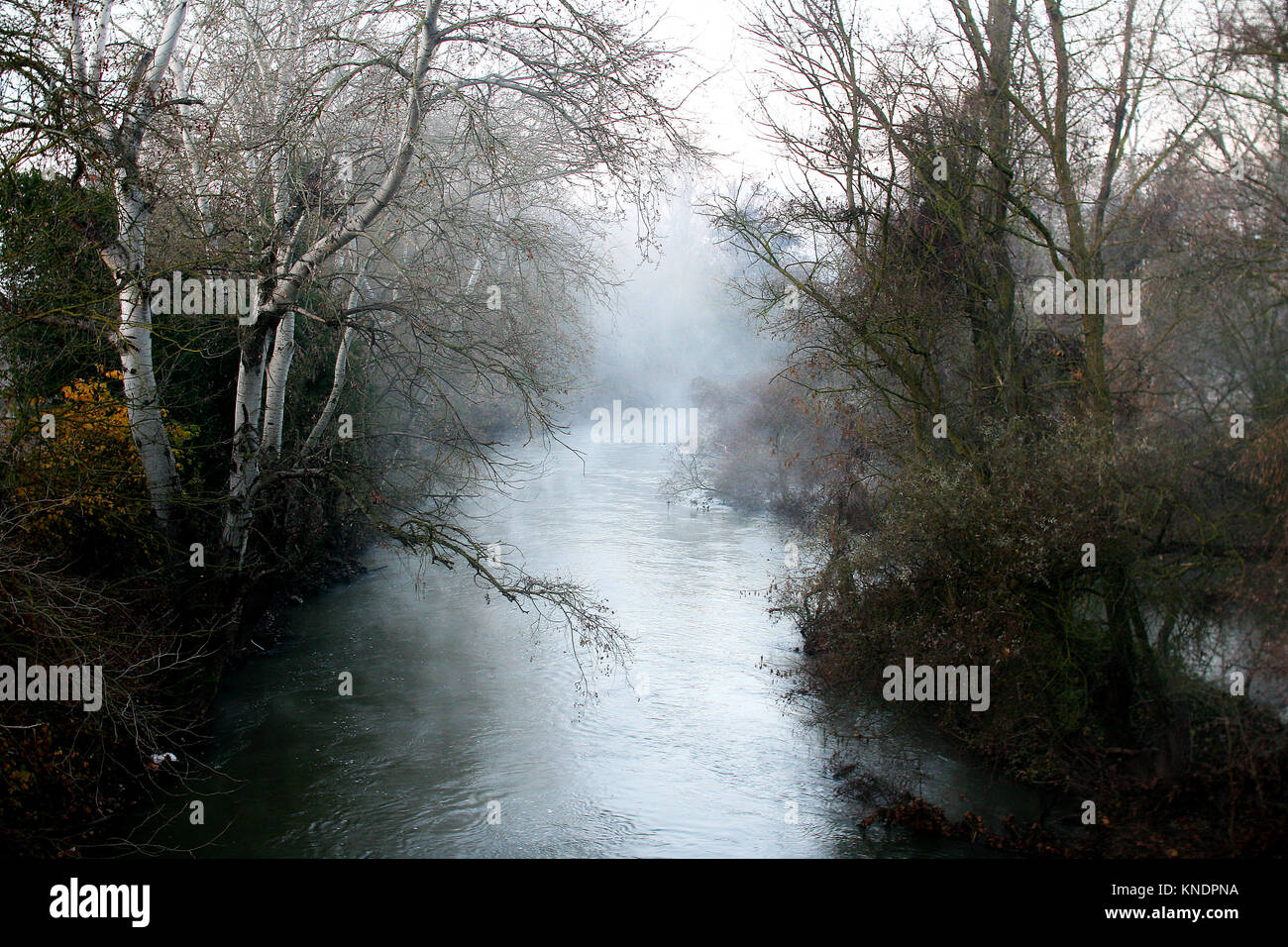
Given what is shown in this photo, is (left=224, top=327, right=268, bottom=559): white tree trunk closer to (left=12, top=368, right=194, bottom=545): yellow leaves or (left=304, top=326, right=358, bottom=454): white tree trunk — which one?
(left=304, top=326, right=358, bottom=454): white tree trunk

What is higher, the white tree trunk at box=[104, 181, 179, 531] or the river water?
the white tree trunk at box=[104, 181, 179, 531]

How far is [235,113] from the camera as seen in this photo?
39.9ft

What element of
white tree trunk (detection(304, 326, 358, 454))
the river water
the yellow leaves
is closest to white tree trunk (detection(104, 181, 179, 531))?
the yellow leaves

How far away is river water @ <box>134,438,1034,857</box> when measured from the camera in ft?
31.4

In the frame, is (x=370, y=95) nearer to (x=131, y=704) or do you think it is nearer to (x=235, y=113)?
(x=235, y=113)

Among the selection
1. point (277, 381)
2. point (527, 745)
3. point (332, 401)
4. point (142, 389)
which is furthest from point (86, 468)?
point (527, 745)

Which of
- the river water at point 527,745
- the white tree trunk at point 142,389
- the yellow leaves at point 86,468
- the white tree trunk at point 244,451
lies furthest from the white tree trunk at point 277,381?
the river water at point 527,745

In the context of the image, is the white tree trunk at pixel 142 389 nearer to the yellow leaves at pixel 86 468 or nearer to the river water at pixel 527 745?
the yellow leaves at pixel 86 468

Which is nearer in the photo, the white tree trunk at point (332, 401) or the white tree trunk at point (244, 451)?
the white tree trunk at point (244, 451)

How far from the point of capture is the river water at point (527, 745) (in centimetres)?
956

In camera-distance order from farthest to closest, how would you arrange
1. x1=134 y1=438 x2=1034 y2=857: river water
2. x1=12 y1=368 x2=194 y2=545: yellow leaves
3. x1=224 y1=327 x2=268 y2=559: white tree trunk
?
x1=224 y1=327 x2=268 y2=559: white tree trunk
x1=134 y1=438 x2=1034 y2=857: river water
x1=12 y1=368 x2=194 y2=545: yellow leaves

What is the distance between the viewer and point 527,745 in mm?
11797

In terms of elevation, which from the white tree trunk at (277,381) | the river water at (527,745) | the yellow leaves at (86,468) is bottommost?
the river water at (527,745)

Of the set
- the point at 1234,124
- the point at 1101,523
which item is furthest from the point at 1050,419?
the point at 1234,124
